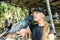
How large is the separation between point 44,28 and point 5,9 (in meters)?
Result: 16.4

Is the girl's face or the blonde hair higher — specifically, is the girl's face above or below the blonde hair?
above

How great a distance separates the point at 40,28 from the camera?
2.19m

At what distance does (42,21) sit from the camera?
A: 2.17 meters

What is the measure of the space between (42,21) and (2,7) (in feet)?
53.2

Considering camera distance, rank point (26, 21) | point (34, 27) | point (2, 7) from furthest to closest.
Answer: point (2, 7), point (34, 27), point (26, 21)

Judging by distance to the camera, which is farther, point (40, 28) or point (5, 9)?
point (5, 9)

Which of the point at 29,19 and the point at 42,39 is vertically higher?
the point at 29,19

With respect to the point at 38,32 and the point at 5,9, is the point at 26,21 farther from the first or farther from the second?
the point at 5,9

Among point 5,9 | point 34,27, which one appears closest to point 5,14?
point 5,9

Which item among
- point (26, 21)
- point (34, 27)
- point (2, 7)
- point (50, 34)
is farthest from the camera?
point (2, 7)

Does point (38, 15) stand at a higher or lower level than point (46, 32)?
higher

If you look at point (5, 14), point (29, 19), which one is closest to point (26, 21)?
point (29, 19)

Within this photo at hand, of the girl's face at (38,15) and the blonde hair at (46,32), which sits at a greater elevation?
the girl's face at (38,15)

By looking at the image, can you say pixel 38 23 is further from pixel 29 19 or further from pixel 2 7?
pixel 2 7
